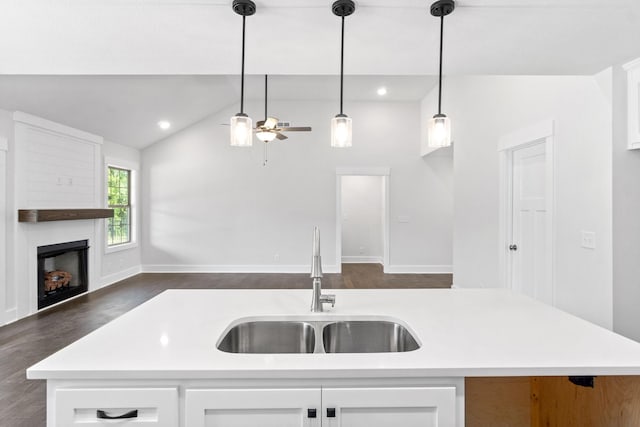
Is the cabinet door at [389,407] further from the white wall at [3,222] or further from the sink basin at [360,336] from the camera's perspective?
the white wall at [3,222]

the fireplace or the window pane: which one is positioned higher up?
the window pane

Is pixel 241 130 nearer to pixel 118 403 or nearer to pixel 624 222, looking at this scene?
pixel 118 403

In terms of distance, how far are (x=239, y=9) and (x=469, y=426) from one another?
6.02 feet

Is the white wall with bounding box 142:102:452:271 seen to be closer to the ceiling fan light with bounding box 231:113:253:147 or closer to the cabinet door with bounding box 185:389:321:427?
the ceiling fan light with bounding box 231:113:253:147

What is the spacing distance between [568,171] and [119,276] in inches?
258

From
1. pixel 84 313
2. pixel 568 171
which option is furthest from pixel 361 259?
pixel 568 171

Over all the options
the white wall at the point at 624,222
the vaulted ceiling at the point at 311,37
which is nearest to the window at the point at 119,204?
the vaulted ceiling at the point at 311,37

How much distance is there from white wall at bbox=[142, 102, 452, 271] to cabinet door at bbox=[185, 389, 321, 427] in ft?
18.5

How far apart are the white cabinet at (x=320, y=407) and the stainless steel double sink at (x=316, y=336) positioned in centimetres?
46

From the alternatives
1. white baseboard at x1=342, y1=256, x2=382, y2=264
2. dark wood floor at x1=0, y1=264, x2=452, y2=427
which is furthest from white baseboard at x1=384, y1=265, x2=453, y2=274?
white baseboard at x1=342, y1=256, x2=382, y2=264

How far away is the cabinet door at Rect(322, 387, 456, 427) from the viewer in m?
1.00

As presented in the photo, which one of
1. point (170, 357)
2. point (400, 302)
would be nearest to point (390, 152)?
point (400, 302)

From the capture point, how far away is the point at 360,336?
154cm

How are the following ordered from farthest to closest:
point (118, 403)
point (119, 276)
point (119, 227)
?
point (119, 227), point (119, 276), point (118, 403)
